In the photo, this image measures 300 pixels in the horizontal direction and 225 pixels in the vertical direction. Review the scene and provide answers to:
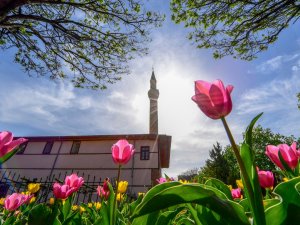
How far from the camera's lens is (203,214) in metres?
0.77

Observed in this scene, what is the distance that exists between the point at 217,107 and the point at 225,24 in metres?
9.02

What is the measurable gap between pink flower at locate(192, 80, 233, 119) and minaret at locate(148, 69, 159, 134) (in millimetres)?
24268

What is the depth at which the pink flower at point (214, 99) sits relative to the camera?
67cm

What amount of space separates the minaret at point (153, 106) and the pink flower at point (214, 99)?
79.6 ft

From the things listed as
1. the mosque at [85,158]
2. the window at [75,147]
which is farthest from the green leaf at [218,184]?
the window at [75,147]

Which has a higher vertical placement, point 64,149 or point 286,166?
point 64,149

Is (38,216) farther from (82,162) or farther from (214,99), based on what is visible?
(82,162)

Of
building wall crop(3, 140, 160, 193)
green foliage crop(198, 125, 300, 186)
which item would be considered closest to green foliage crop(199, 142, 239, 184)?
green foliage crop(198, 125, 300, 186)

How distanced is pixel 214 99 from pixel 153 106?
1162 inches

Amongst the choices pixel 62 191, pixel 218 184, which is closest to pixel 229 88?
pixel 218 184

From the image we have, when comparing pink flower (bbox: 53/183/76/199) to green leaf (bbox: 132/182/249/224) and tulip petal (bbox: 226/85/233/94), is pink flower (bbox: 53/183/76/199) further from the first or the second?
tulip petal (bbox: 226/85/233/94)

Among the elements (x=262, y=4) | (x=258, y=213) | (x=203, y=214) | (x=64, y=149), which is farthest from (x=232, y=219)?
(x=64, y=149)

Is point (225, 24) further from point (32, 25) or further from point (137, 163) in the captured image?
point (137, 163)

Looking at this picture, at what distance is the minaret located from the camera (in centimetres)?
2581
